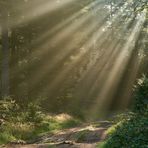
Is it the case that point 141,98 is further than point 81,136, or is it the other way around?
point 141,98

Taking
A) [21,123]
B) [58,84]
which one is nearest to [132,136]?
[21,123]

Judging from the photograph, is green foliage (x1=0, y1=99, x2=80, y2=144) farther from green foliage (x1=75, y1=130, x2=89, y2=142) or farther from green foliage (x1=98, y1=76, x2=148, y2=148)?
green foliage (x1=98, y1=76, x2=148, y2=148)

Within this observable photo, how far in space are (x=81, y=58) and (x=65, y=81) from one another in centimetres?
268

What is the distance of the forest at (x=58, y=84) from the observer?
16016 mm

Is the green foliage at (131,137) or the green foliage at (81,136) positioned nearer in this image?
the green foliage at (131,137)

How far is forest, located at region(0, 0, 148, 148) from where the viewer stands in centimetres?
1602

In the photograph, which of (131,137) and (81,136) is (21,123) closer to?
(81,136)

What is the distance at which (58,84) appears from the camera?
31.6 m

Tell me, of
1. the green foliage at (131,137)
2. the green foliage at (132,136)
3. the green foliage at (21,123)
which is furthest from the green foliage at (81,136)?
the green foliage at (131,137)

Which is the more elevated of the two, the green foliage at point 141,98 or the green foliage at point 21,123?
the green foliage at point 141,98

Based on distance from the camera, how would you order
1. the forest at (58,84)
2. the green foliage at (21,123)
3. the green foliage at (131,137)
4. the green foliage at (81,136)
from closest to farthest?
the green foliage at (131,137) < the green foliage at (81,136) < the forest at (58,84) < the green foliage at (21,123)

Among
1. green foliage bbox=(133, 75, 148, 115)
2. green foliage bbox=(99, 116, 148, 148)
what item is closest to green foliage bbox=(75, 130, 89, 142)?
green foliage bbox=(133, 75, 148, 115)

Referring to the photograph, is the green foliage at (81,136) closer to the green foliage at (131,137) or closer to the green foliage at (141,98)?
the green foliage at (141,98)

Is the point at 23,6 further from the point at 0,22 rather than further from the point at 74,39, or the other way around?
the point at 74,39
